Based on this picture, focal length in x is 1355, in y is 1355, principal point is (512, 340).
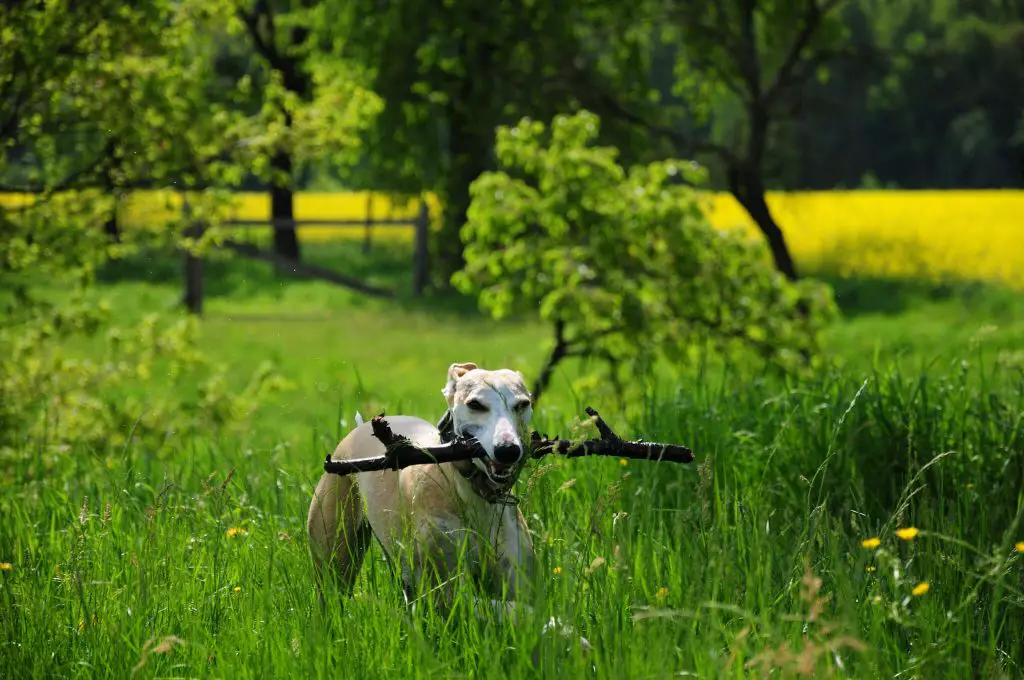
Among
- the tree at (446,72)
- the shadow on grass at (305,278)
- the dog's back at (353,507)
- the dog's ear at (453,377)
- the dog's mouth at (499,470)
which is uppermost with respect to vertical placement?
the tree at (446,72)

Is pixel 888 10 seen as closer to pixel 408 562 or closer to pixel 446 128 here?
pixel 446 128

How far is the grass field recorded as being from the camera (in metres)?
3.67

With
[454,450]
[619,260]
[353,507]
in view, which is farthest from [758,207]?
[454,450]

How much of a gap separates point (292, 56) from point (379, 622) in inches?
1187

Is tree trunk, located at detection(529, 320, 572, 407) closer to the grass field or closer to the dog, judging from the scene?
the grass field

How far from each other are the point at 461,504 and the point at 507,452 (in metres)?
0.42

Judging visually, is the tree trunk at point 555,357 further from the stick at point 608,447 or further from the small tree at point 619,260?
the stick at point 608,447

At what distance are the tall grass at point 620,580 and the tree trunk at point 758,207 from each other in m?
11.9

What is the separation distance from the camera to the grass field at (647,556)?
3.67m

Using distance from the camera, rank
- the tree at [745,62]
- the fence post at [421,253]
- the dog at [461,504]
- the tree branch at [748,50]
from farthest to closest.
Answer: the fence post at [421,253]
the tree branch at [748,50]
the tree at [745,62]
the dog at [461,504]

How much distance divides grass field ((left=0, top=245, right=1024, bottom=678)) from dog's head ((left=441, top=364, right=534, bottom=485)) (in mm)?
140

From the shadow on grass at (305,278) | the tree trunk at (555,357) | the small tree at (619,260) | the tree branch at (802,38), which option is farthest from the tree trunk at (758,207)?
the tree trunk at (555,357)

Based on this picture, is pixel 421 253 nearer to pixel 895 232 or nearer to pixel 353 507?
pixel 895 232

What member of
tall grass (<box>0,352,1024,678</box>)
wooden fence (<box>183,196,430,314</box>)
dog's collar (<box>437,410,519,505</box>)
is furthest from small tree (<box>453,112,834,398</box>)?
dog's collar (<box>437,410,519,505</box>)
